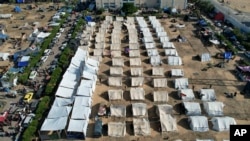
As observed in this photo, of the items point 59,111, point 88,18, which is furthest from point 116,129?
point 88,18

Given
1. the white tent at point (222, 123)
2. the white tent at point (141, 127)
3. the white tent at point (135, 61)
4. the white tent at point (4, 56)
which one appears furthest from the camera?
the white tent at point (4, 56)

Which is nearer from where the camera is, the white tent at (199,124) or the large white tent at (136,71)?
the white tent at (199,124)

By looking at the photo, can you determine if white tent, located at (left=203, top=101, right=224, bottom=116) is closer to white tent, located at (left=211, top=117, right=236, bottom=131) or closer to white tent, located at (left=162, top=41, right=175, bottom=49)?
white tent, located at (left=211, top=117, right=236, bottom=131)

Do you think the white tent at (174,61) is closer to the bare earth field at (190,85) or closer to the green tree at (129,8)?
the bare earth field at (190,85)

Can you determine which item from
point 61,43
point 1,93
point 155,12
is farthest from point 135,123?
point 155,12

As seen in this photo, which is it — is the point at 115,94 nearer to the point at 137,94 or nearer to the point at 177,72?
the point at 137,94

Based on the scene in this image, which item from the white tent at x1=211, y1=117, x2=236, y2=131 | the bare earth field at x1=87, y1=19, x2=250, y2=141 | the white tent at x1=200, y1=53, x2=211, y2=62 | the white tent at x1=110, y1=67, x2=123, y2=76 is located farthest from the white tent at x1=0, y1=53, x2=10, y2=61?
the white tent at x1=211, y1=117, x2=236, y2=131

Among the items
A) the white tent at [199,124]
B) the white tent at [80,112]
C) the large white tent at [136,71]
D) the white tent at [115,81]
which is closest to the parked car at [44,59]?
the white tent at [115,81]
